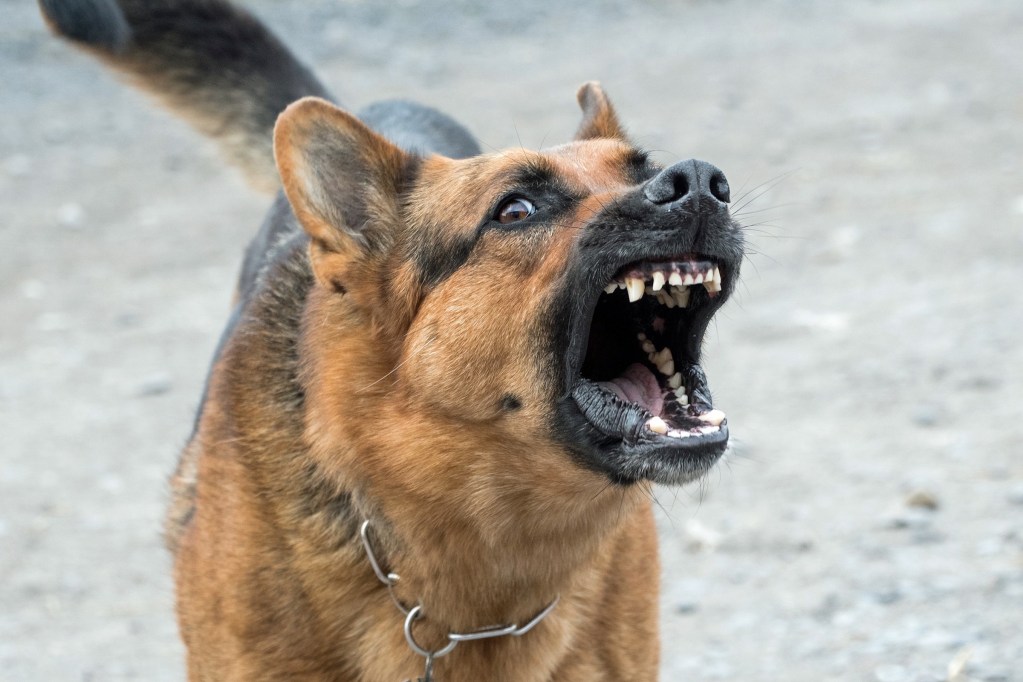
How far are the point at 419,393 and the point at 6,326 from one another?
212 inches

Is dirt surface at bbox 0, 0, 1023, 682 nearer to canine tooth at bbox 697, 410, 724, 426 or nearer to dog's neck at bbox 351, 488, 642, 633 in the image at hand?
canine tooth at bbox 697, 410, 724, 426

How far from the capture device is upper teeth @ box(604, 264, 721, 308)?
115 inches

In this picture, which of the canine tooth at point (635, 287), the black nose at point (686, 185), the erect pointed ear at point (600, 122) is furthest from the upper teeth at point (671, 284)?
the erect pointed ear at point (600, 122)

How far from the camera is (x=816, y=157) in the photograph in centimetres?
990

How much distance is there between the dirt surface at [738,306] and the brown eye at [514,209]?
63cm

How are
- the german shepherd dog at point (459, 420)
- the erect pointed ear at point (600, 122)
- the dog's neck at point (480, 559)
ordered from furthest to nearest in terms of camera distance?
the erect pointed ear at point (600, 122)
the dog's neck at point (480, 559)
the german shepherd dog at point (459, 420)

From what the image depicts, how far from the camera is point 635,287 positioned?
9.54 feet

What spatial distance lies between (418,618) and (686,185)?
Result: 1.24 metres

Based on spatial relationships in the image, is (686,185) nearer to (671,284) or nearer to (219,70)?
(671,284)

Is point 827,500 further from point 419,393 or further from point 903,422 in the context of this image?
point 419,393

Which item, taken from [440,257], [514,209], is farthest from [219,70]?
[514,209]

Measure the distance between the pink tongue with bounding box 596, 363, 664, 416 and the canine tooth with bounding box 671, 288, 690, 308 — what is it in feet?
0.59

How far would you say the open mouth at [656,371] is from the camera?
2.86 metres

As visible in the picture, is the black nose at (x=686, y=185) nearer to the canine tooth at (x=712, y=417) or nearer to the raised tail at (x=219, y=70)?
the canine tooth at (x=712, y=417)
